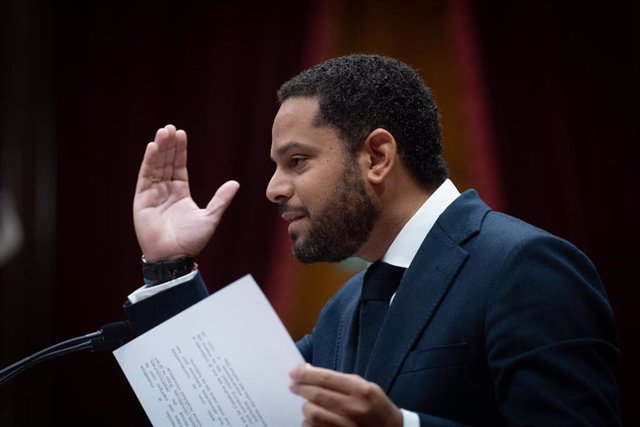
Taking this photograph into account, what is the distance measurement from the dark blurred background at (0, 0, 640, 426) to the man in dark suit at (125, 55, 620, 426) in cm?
77

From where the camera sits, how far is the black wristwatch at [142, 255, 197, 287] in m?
1.35

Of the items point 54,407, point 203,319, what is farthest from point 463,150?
point 54,407

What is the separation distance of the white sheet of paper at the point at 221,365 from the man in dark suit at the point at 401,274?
2.6 inches

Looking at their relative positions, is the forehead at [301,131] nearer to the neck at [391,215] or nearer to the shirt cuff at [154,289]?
the neck at [391,215]

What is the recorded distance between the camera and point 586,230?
6.70ft

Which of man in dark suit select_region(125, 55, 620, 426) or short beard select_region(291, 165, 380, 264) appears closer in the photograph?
man in dark suit select_region(125, 55, 620, 426)

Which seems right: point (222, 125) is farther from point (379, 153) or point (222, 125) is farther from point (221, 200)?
point (379, 153)

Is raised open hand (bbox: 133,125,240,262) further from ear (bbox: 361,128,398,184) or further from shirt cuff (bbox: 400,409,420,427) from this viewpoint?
shirt cuff (bbox: 400,409,420,427)

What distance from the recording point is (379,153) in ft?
4.38

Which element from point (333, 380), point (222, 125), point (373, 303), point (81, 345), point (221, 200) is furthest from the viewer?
point (222, 125)

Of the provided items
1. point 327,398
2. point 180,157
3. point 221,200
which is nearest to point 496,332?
point 327,398

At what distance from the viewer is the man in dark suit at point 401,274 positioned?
948mm

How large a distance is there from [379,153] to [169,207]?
1.47 feet

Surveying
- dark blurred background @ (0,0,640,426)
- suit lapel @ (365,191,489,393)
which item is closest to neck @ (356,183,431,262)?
suit lapel @ (365,191,489,393)
